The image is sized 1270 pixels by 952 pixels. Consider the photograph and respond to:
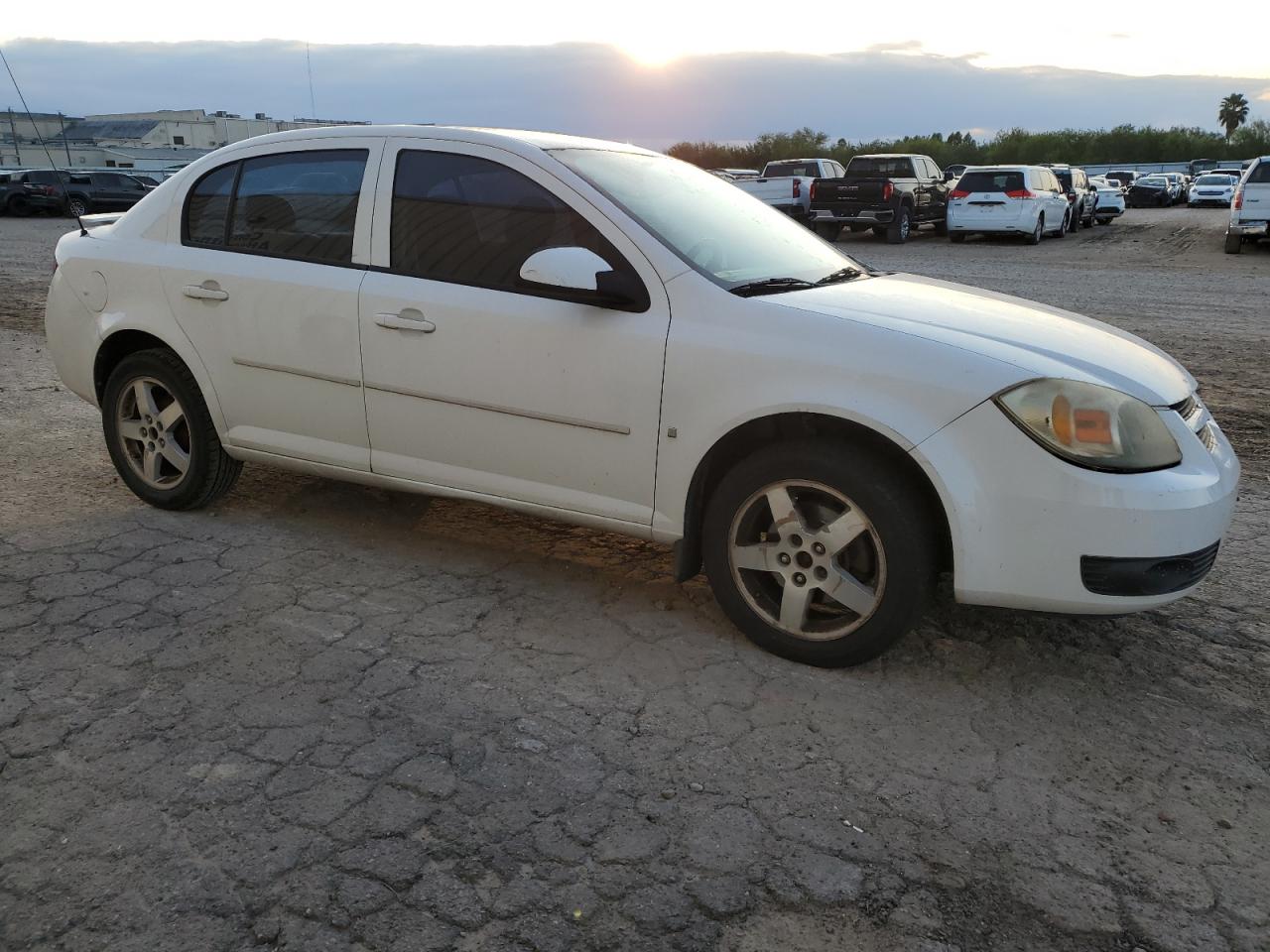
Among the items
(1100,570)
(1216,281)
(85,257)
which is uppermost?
(85,257)

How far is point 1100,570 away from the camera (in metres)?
3.12

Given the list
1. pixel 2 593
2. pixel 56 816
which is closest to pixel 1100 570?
pixel 56 816

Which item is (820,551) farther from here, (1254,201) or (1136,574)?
(1254,201)

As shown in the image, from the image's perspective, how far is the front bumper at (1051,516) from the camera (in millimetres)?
3084

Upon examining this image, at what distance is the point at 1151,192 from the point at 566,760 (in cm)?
4929

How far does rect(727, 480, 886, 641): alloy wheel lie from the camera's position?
3396 mm

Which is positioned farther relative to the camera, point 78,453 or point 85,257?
point 78,453

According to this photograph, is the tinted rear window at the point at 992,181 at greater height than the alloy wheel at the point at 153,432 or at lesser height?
lesser

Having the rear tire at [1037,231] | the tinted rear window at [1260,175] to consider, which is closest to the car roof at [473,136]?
the tinted rear window at [1260,175]

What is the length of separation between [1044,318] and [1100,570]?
1.16m

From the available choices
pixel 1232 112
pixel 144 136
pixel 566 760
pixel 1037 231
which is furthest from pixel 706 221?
pixel 1232 112

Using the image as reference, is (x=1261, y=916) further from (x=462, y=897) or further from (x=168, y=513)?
(x=168, y=513)

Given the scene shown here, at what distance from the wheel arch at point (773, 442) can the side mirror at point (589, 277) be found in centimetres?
56

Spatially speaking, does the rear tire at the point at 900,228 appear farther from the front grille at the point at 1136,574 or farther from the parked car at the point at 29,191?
the parked car at the point at 29,191
